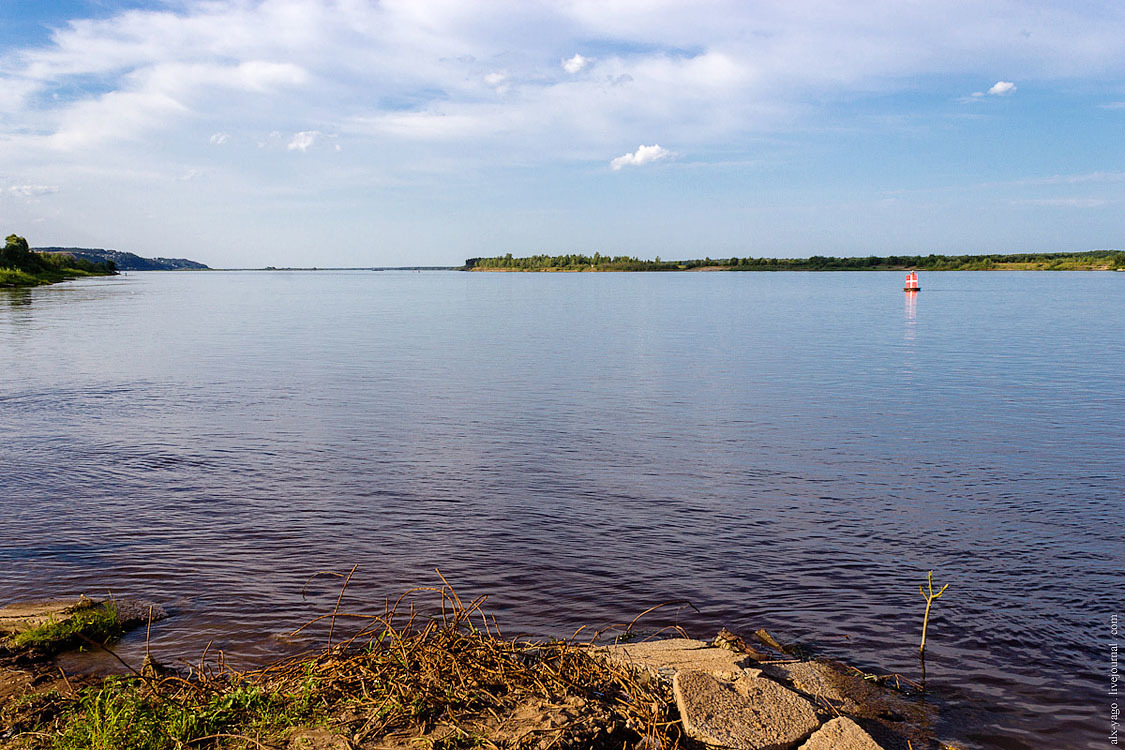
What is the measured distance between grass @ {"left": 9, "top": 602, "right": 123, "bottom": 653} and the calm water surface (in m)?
0.43

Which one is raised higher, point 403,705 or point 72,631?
point 403,705

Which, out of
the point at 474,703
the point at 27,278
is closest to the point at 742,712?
the point at 474,703

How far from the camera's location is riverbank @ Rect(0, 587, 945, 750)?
5.20 metres

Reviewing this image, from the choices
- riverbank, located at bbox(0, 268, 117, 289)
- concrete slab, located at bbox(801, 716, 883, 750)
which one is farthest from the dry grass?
riverbank, located at bbox(0, 268, 117, 289)

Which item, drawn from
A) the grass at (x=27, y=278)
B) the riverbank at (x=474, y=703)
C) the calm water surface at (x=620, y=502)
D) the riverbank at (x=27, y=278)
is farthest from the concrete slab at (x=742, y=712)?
the grass at (x=27, y=278)

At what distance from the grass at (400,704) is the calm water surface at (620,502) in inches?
68.5

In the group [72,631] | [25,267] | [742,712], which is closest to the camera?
[742,712]

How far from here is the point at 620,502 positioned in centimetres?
1227

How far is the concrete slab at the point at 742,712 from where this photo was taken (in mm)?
5266

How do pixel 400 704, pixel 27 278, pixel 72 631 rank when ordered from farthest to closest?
pixel 27 278
pixel 72 631
pixel 400 704

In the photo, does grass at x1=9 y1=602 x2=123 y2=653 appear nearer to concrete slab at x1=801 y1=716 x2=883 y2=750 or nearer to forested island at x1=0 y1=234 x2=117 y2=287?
concrete slab at x1=801 y1=716 x2=883 y2=750

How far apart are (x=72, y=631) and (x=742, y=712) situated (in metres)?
6.06

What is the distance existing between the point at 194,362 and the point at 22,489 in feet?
58.6

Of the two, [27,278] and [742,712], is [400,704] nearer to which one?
[742,712]
